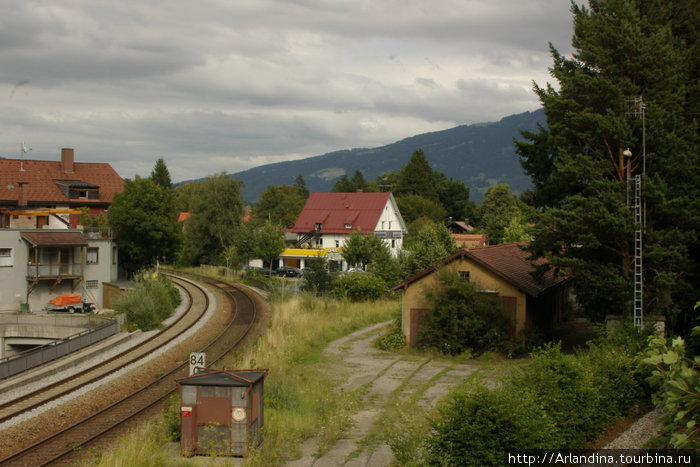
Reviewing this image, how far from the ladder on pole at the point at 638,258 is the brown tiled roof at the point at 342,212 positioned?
51.5 m

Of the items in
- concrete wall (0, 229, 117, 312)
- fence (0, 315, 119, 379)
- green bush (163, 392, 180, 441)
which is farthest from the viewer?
concrete wall (0, 229, 117, 312)

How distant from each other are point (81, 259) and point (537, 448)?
3861cm

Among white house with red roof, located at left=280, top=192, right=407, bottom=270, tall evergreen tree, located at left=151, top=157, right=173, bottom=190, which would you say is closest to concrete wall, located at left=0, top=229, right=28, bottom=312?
white house with red roof, located at left=280, top=192, right=407, bottom=270

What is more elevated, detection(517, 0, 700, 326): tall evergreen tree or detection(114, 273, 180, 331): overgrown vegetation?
detection(517, 0, 700, 326): tall evergreen tree

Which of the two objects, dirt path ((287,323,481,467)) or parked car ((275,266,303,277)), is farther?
parked car ((275,266,303,277))

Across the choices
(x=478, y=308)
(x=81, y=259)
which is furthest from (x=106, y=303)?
(x=478, y=308)

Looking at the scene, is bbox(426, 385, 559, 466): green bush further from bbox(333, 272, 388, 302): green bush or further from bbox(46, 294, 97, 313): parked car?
bbox(46, 294, 97, 313): parked car

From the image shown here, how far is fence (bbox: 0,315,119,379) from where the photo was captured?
23.8 metres

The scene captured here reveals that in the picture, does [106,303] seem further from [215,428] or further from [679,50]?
[679,50]

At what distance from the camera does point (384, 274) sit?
4631cm

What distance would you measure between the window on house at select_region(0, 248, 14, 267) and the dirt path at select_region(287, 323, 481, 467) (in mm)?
23370

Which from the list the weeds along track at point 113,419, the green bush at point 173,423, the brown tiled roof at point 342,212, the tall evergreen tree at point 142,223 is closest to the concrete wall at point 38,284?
the tall evergreen tree at point 142,223

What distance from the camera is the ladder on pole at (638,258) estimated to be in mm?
20250

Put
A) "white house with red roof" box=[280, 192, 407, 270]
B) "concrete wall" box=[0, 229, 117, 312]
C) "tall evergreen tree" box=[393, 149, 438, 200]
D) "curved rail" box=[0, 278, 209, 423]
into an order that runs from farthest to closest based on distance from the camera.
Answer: "tall evergreen tree" box=[393, 149, 438, 200], "white house with red roof" box=[280, 192, 407, 270], "concrete wall" box=[0, 229, 117, 312], "curved rail" box=[0, 278, 209, 423]
